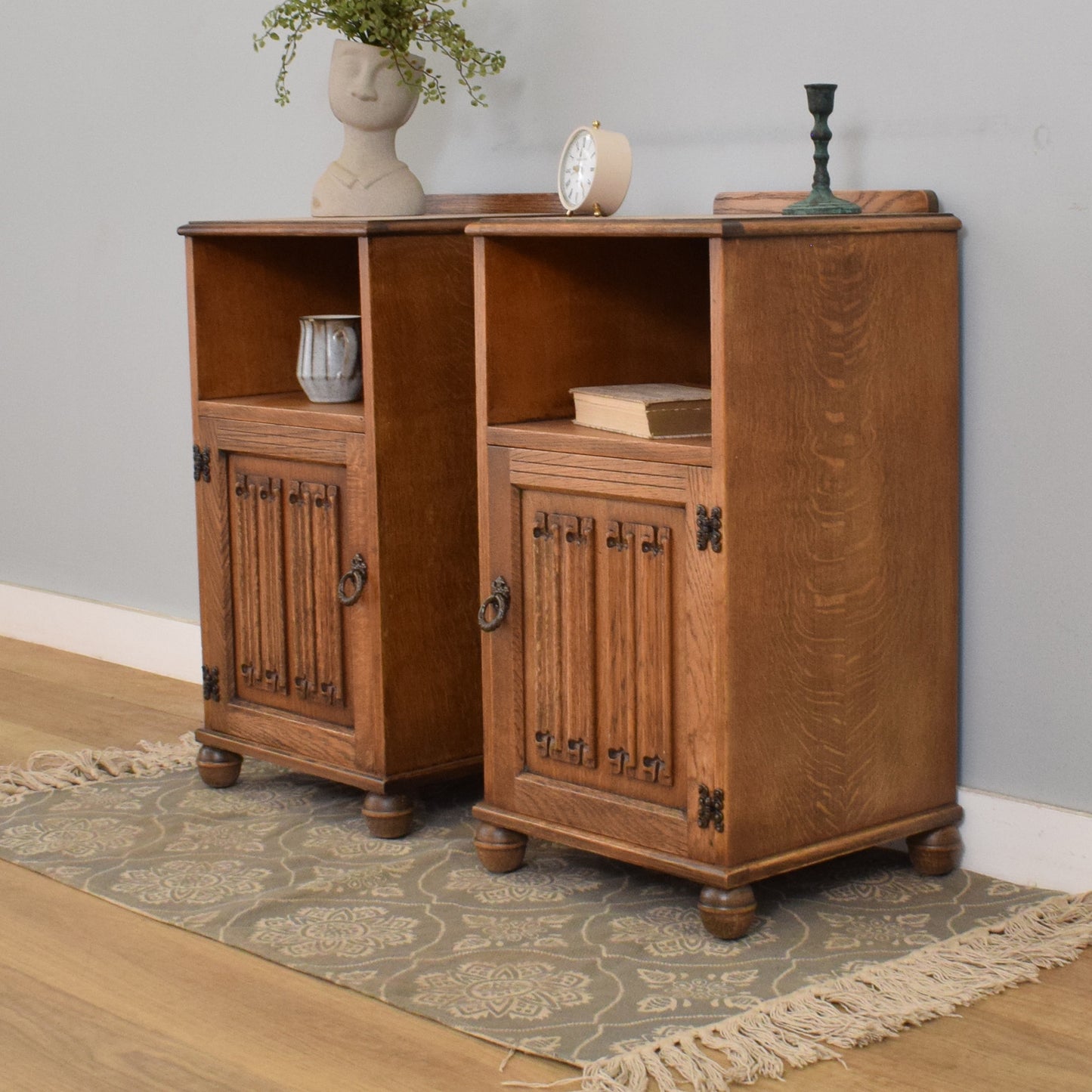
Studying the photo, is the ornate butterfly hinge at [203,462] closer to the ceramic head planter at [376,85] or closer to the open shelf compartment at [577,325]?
the ceramic head planter at [376,85]

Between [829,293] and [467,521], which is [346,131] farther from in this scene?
[829,293]

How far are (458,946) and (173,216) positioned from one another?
1948mm

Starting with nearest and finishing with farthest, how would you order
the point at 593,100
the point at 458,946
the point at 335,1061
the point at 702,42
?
1. the point at 335,1061
2. the point at 458,946
3. the point at 702,42
4. the point at 593,100

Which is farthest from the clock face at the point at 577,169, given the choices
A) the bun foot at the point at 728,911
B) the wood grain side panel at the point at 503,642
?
the bun foot at the point at 728,911

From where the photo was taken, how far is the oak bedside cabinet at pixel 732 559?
1974 millimetres

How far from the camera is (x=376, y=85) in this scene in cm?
262

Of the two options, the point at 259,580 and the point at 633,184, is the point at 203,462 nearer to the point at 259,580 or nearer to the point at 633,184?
the point at 259,580

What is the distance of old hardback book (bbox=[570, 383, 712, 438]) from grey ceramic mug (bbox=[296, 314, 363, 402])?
501 mm

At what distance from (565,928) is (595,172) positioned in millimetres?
1013

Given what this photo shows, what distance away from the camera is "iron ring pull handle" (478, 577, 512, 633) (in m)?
2.22

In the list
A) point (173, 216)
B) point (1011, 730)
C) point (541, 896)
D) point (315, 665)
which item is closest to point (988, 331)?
point (1011, 730)

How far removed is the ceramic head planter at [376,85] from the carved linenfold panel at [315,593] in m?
0.50

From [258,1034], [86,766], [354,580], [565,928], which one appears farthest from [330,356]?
[258,1034]

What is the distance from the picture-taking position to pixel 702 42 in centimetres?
246
